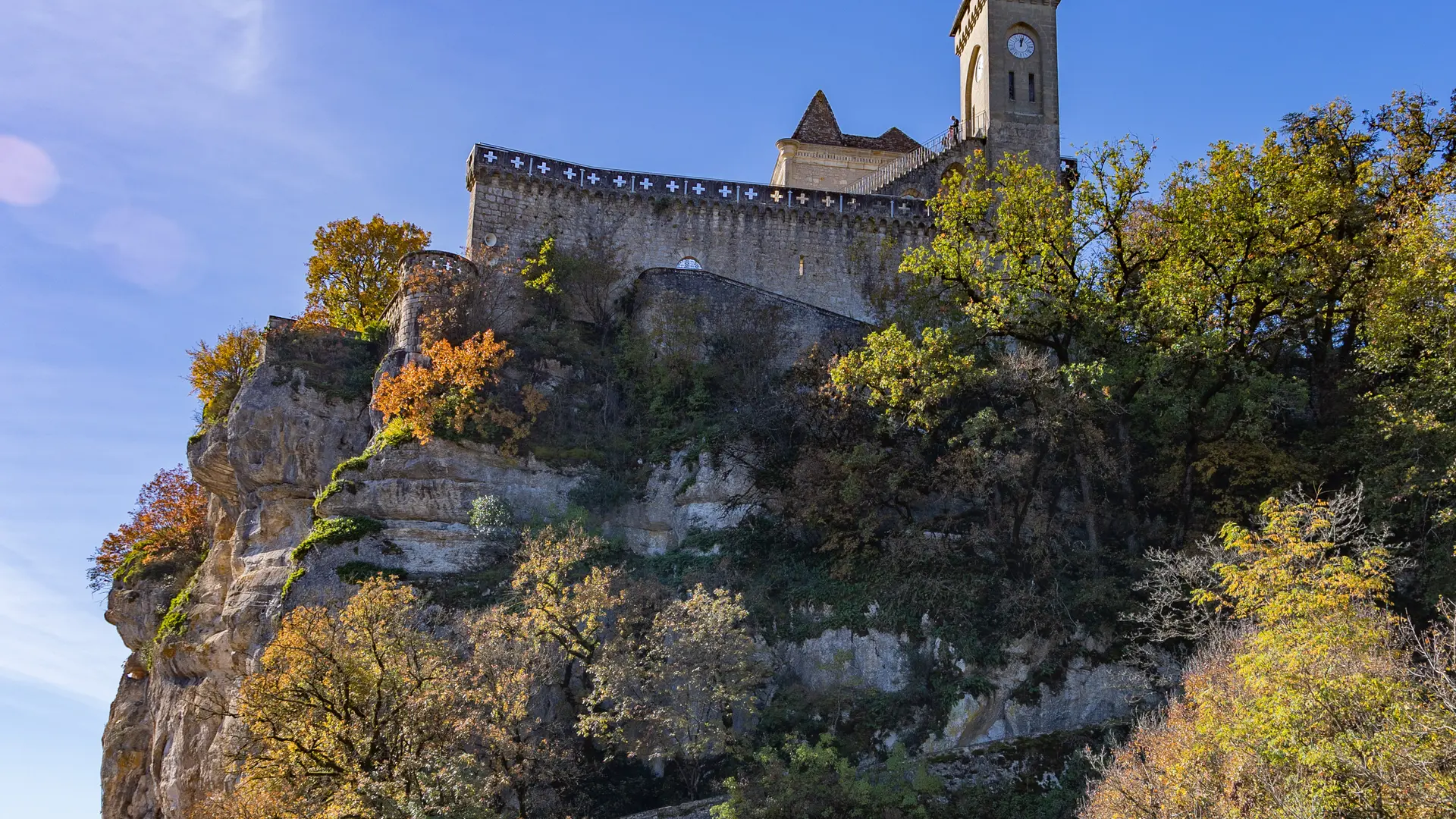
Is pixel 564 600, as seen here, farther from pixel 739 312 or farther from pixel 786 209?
pixel 786 209

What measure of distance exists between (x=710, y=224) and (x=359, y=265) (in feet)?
33.9

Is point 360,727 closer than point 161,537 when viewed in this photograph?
Yes

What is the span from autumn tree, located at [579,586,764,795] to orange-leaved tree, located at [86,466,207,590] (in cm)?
1761

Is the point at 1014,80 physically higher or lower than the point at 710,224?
higher

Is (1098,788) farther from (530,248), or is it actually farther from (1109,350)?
(530,248)

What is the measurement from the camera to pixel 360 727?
67.5 ft

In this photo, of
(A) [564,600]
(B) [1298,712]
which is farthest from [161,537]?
(B) [1298,712]

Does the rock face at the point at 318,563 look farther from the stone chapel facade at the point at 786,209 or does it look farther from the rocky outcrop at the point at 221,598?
the stone chapel facade at the point at 786,209

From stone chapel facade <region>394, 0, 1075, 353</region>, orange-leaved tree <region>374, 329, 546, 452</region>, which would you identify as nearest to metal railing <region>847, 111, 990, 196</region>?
stone chapel facade <region>394, 0, 1075, 353</region>

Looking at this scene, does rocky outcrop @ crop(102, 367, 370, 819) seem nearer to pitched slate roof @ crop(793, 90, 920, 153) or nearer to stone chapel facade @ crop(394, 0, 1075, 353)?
stone chapel facade @ crop(394, 0, 1075, 353)

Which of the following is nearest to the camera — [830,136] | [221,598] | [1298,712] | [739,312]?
[1298,712]

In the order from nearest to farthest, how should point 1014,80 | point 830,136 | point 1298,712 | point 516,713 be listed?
point 1298,712 < point 516,713 < point 1014,80 < point 830,136

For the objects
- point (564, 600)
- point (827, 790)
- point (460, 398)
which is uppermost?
point (460, 398)

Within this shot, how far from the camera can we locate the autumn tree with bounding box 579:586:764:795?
2227cm
